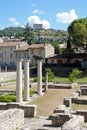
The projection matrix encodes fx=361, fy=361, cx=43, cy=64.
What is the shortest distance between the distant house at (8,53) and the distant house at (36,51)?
285cm

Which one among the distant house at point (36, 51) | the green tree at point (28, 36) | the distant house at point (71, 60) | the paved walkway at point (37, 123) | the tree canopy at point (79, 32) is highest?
the green tree at point (28, 36)

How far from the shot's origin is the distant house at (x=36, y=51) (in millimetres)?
83938

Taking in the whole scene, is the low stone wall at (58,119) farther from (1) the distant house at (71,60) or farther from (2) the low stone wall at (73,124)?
(1) the distant house at (71,60)

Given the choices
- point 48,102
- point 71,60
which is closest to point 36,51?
point 71,60

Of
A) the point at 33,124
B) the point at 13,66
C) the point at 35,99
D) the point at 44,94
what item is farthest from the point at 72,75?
the point at 13,66

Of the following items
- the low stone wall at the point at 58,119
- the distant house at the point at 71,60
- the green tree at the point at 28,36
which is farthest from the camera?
the green tree at the point at 28,36

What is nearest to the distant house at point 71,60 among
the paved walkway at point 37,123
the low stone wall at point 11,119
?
the paved walkway at point 37,123

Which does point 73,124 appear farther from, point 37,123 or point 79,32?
point 79,32

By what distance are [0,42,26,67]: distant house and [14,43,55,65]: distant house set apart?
9.34 feet

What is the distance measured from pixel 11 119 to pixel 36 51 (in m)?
64.7

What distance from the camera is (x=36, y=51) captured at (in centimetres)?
8562

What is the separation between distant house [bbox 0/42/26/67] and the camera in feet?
301

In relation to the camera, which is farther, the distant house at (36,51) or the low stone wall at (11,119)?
the distant house at (36,51)

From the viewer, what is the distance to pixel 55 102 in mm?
32438
